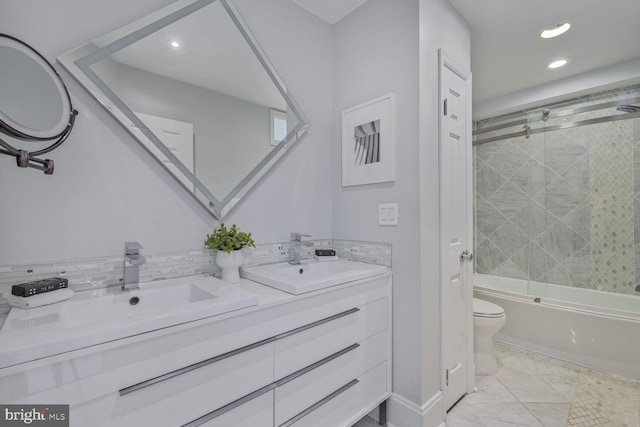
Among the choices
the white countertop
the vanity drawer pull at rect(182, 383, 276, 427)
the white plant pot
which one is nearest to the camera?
the white countertop

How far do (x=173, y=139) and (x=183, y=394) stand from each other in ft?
3.59

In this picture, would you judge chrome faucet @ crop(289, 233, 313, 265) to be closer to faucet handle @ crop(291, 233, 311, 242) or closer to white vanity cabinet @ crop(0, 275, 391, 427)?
faucet handle @ crop(291, 233, 311, 242)

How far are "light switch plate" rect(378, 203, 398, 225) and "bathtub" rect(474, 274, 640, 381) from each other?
1.74 meters

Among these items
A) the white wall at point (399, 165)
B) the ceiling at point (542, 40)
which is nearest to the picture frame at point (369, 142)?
the white wall at point (399, 165)

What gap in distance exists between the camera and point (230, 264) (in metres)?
1.41

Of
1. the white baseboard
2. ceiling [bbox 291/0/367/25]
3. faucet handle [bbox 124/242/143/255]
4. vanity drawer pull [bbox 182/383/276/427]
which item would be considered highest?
ceiling [bbox 291/0/367/25]

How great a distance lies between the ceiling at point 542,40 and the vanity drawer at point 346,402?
2.33 meters

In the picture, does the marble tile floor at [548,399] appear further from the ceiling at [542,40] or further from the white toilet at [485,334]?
the ceiling at [542,40]

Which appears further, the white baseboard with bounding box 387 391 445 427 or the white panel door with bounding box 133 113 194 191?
the white baseboard with bounding box 387 391 445 427

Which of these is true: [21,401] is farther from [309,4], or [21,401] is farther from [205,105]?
[309,4]

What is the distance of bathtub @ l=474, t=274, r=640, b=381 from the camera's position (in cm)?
212

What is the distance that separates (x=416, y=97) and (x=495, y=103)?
7.71 feet

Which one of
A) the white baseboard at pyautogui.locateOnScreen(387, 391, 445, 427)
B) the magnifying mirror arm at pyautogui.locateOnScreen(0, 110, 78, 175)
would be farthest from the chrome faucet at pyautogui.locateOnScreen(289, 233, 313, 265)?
the magnifying mirror arm at pyautogui.locateOnScreen(0, 110, 78, 175)

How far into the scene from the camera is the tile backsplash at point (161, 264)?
1058mm
